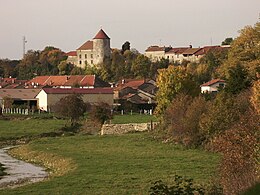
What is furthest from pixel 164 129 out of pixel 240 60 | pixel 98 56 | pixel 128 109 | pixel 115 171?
pixel 98 56

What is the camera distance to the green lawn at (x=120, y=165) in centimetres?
2523

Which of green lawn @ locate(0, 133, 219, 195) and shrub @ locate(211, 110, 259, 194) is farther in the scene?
green lawn @ locate(0, 133, 219, 195)

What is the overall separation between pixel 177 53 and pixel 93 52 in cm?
2083

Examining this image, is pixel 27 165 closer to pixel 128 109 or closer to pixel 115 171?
pixel 115 171

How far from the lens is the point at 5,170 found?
34.1 m

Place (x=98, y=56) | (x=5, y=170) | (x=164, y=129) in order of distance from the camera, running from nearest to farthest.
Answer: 1. (x=5, y=170)
2. (x=164, y=129)
3. (x=98, y=56)

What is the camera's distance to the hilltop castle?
144875 millimetres

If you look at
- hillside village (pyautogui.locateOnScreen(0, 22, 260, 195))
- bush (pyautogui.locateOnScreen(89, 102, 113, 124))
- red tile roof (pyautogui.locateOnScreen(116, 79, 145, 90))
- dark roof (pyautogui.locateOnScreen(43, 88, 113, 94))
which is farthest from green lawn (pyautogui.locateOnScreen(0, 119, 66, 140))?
red tile roof (pyautogui.locateOnScreen(116, 79, 145, 90))

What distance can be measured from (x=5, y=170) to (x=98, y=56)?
112 meters

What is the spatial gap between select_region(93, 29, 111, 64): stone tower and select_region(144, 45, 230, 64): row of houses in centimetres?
1094

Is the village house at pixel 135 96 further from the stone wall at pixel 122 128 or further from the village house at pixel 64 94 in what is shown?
the stone wall at pixel 122 128

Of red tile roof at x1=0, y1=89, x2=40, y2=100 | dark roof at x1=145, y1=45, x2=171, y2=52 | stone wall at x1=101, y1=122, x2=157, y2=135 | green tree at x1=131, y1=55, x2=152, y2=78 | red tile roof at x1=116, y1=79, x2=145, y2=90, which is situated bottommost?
stone wall at x1=101, y1=122, x2=157, y2=135

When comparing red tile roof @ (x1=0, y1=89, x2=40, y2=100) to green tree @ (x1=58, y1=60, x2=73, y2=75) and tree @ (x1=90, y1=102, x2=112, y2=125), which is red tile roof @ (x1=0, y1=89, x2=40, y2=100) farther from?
green tree @ (x1=58, y1=60, x2=73, y2=75)

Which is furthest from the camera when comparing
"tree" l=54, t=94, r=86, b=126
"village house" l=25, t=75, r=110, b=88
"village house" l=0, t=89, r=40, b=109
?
"village house" l=25, t=75, r=110, b=88
